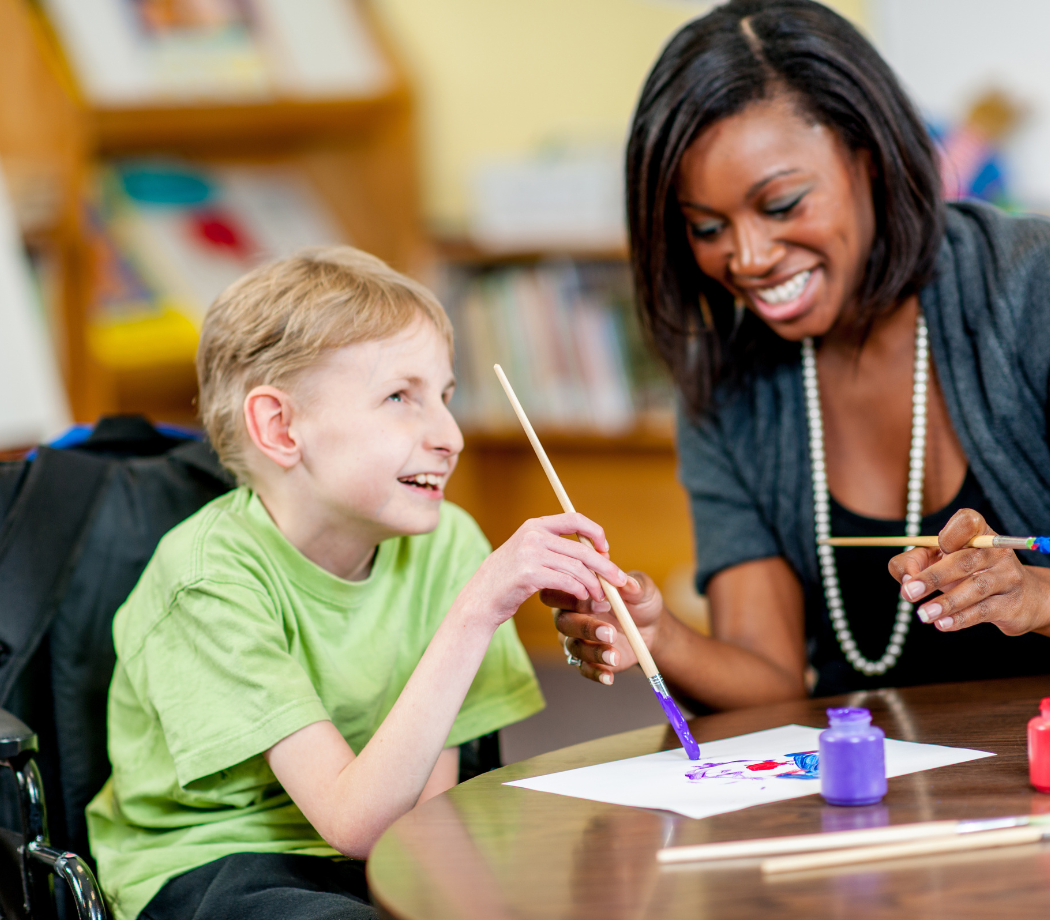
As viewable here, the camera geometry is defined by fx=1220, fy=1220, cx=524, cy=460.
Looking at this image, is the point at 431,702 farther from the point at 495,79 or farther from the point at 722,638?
the point at 495,79

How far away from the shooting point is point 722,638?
132cm

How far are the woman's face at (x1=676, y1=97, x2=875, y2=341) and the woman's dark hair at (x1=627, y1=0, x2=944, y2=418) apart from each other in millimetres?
17

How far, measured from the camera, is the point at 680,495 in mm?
3137

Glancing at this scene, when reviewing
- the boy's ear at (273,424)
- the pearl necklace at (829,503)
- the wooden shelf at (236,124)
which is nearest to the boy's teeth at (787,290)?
the pearl necklace at (829,503)

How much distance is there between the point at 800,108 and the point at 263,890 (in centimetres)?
87

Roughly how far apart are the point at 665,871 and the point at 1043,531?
0.76 meters

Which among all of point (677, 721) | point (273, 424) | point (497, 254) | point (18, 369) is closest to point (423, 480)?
point (273, 424)

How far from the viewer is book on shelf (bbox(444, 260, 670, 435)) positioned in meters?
2.95

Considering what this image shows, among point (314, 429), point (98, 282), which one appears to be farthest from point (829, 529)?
point (98, 282)

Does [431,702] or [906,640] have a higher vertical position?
[431,702]

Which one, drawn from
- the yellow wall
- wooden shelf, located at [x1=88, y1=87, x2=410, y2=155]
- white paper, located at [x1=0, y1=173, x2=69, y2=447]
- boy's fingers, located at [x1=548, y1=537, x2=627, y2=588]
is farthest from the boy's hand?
the yellow wall

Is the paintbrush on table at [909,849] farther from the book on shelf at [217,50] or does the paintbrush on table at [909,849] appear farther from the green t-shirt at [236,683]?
the book on shelf at [217,50]

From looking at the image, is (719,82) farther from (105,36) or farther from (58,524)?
(105,36)

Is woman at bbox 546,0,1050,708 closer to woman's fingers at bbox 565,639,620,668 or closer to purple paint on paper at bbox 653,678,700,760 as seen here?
woman's fingers at bbox 565,639,620,668
